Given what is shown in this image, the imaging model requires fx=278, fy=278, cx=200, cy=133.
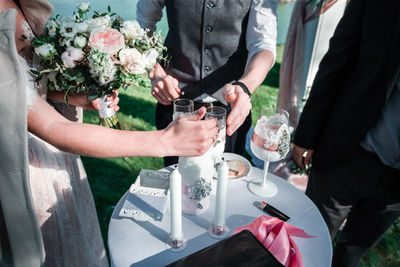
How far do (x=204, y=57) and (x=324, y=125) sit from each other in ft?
3.03

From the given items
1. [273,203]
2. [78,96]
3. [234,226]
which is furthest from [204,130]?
[78,96]

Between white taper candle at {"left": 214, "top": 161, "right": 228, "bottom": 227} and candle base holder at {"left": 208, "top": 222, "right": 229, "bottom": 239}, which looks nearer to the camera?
white taper candle at {"left": 214, "top": 161, "right": 228, "bottom": 227}

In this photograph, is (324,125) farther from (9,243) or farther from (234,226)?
(9,243)

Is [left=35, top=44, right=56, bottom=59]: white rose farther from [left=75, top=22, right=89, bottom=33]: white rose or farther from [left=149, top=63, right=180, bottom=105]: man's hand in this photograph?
[left=149, top=63, right=180, bottom=105]: man's hand

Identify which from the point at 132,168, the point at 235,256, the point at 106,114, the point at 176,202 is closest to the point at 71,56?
the point at 106,114

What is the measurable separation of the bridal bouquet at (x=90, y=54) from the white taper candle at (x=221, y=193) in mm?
718

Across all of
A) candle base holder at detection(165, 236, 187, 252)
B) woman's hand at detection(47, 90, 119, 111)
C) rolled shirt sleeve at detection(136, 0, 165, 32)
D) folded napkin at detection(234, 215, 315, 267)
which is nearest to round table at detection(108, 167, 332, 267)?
candle base holder at detection(165, 236, 187, 252)

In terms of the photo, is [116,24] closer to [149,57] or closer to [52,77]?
[149,57]

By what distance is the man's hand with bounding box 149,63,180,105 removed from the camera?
1.81 m

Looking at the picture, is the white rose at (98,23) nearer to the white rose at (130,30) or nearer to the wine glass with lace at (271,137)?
the white rose at (130,30)

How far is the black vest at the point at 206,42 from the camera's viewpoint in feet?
5.86

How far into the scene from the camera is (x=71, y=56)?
4.34ft

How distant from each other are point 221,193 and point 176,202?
19 centimetres

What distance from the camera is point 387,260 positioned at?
230 cm
